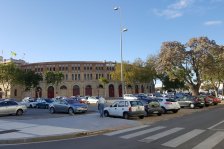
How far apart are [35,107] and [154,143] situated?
1406 inches

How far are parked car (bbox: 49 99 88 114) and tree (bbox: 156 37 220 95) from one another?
23.7 metres

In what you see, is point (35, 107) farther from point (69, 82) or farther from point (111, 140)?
point (69, 82)

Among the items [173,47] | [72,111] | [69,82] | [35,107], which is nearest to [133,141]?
[72,111]

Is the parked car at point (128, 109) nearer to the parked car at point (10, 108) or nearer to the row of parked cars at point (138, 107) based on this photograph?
the row of parked cars at point (138, 107)

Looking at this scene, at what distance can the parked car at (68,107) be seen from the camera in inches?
1160

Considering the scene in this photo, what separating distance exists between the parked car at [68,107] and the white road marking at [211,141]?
16665 mm

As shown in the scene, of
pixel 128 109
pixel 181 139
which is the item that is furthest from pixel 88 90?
pixel 181 139

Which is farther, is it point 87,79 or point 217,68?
point 87,79

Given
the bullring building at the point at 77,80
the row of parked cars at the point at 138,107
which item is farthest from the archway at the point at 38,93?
the row of parked cars at the point at 138,107

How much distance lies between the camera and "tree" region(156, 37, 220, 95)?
164ft

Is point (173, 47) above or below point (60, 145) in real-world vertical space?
Answer: above

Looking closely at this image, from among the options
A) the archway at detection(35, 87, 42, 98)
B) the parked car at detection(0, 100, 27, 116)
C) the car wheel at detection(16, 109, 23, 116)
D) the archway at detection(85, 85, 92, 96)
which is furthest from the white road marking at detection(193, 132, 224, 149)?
the archway at detection(35, 87, 42, 98)

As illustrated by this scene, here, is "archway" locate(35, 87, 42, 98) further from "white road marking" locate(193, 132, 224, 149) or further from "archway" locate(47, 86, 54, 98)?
"white road marking" locate(193, 132, 224, 149)

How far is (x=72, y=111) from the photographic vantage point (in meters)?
29.5
